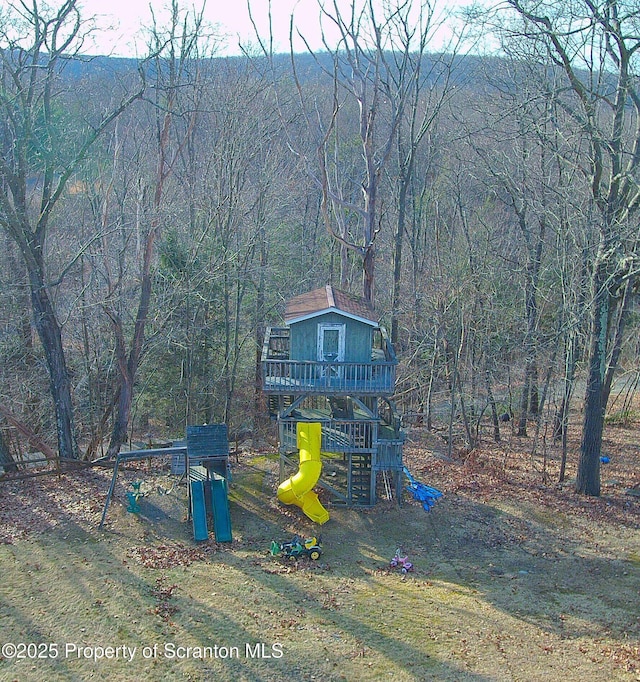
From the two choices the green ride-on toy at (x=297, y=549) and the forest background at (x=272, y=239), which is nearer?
the green ride-on toy at (x=297, y=549)

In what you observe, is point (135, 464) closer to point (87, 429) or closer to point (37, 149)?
point (87, 429)

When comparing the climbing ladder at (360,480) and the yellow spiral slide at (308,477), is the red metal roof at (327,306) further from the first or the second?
the climbing ladder at (360,480)

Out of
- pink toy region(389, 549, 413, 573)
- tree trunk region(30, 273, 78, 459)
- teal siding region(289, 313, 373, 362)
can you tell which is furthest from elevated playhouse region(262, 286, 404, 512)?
tree trunk region(30, 273, 78, 459)

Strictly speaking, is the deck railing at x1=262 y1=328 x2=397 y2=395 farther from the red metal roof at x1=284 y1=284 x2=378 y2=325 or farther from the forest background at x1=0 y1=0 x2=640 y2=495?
the forest background at x1=0 y1=0 x2=640 y2=495

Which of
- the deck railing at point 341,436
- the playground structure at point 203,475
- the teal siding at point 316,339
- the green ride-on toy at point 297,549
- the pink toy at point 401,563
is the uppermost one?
the teal siding at point 316,339

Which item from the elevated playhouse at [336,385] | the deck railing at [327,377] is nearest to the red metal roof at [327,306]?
the elevated playhouse at [336,385]

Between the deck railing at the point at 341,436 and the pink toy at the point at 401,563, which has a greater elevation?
the deck railing at the point at 341,436

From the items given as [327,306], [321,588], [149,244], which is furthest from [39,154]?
[321,588]
